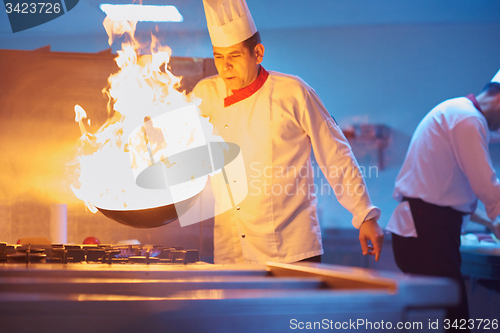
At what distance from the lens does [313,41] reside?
290cm

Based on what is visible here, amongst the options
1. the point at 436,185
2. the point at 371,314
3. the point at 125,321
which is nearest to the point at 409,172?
the point at 436,185

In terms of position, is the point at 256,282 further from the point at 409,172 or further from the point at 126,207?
the point at 409,172

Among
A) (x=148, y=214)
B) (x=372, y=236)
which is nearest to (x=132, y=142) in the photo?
(x=148, y=214)

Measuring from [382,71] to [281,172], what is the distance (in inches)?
74.8

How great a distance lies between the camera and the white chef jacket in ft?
5.24

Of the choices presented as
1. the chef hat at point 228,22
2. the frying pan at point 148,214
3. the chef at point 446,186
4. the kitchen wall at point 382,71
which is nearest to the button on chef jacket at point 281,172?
the chef hat at point 228,22

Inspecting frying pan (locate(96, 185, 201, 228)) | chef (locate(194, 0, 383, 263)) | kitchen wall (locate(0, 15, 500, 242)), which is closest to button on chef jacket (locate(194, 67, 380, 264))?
chef (locate(194, 0, 383, 263))

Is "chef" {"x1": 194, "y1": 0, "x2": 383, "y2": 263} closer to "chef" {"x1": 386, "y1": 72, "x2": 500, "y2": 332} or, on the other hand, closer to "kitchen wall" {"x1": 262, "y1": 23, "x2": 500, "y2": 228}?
"chef" {"x1": 386, "y1": 72, "x2": 500, "y2": 332}

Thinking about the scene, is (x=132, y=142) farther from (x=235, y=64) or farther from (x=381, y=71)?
(x=381, y=71)

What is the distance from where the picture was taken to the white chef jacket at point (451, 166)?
1599mm

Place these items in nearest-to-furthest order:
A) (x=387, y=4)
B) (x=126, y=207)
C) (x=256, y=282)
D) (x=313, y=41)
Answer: (x=256, y=282)
(x=126, y=207)
(x=387, y=4)
(x=313, y=41)

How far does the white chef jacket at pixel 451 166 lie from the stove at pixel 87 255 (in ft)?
3.55

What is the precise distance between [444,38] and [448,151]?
162cm

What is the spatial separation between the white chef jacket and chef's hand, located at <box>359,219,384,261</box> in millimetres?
511
